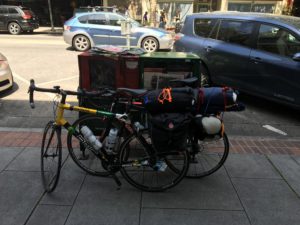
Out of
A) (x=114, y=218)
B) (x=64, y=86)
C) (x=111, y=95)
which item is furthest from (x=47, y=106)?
(x=114, y=218)

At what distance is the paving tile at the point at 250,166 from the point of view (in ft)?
12.6

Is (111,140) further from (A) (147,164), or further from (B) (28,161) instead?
(B) (28,161)

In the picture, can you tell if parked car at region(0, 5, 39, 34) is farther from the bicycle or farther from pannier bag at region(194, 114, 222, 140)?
pannier bag at region(194, 114, 222, 140)

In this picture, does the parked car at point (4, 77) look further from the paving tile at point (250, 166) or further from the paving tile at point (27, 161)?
the paving tile at point (250, 166)

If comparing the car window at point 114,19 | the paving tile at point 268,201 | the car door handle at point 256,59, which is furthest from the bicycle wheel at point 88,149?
the car window at point 114,19

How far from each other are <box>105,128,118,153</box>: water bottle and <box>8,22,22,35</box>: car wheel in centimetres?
1700

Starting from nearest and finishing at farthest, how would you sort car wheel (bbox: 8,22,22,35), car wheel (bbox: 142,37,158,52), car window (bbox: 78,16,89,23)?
car wheel (bbox: 142,37,158,52) → car window (bbox: 78,16,89,23) → car wheel (bbox: 8,22,22,35)

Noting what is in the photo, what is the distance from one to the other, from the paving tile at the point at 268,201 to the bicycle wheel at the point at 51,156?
1.89 metres

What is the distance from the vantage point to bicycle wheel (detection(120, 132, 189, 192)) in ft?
10.9

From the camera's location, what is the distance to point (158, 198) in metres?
3.36

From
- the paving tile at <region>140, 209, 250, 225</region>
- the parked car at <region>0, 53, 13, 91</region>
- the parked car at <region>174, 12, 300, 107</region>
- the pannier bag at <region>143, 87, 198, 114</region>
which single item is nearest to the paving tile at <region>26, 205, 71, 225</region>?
the paving tile at <region>140, 209, 250, 225</region>

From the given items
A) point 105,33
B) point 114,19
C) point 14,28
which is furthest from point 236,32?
point 14,28

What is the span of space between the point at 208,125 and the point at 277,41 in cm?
353

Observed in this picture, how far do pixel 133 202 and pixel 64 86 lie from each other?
15.6ft
